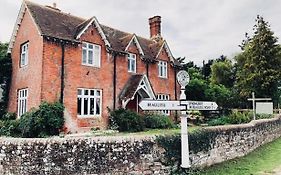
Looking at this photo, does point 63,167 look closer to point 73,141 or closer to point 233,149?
point 73,141

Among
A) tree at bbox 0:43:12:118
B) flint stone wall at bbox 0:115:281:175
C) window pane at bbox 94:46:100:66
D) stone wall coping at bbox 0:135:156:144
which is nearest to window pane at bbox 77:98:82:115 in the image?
window pane at bbox 94:46:100:66

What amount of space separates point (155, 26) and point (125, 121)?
1518cm

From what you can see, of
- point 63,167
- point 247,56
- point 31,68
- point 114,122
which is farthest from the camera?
point 247,56

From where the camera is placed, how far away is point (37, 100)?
17.9 meters

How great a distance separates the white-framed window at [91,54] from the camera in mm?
20531

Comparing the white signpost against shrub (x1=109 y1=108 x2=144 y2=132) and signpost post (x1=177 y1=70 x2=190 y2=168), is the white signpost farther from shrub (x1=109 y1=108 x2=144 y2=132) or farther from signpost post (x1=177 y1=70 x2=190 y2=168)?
shrub (x1=109 y1=108 x2=144 y2=132)

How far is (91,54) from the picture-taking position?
21078mm

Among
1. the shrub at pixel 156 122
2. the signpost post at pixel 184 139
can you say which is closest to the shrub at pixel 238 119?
the shrub at pixel 156 122

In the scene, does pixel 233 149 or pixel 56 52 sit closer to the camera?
pixel 233 149

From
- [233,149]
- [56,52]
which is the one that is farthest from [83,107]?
[233,149]

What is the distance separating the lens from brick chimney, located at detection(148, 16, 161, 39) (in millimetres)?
31109

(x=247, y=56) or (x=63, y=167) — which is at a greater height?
(x=247, y=56)

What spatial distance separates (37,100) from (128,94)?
288 inches

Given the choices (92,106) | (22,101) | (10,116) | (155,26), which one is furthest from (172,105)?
(155,26)
